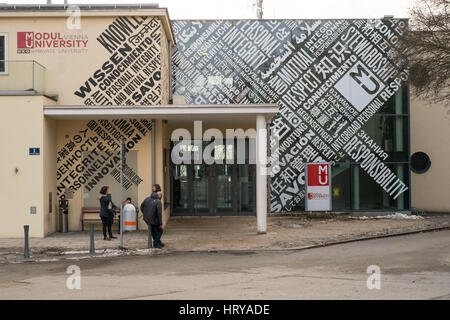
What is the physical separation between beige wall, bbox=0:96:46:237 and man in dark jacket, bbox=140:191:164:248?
426 centimetres

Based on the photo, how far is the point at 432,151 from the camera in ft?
92.7

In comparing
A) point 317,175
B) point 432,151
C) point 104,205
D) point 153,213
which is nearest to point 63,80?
point 104,205

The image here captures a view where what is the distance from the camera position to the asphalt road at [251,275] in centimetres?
937

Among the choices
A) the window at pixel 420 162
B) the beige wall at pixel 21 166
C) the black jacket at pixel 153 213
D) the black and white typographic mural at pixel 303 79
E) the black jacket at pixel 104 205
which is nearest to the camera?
the black jacket at pixel 153 213

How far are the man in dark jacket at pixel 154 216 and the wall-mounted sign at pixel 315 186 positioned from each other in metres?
11.8

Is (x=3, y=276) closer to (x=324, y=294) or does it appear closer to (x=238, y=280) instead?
(x=238, y=280)

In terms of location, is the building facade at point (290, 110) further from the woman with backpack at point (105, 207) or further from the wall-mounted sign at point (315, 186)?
the woman with backpack at point (105, 207)

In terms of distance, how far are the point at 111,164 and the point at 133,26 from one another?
476 cm

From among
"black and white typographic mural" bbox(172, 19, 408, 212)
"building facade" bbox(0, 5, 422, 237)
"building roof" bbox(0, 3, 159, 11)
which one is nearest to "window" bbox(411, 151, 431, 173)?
"building facade" bbox(0, 5, 422, 237)

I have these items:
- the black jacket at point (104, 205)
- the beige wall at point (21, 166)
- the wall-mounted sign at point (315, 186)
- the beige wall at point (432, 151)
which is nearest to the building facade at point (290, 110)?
the wall-mounted sign at point (315, 186)

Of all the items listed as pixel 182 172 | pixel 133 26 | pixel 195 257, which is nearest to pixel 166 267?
pixel 195 257

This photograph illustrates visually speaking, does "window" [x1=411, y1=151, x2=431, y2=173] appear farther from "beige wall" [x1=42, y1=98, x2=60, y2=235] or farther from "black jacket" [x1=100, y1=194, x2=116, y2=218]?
"beige wall" [x1=42, y1=98, x2=60, y2=235]

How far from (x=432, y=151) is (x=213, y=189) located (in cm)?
1093

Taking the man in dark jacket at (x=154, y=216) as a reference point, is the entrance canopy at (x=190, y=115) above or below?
above
